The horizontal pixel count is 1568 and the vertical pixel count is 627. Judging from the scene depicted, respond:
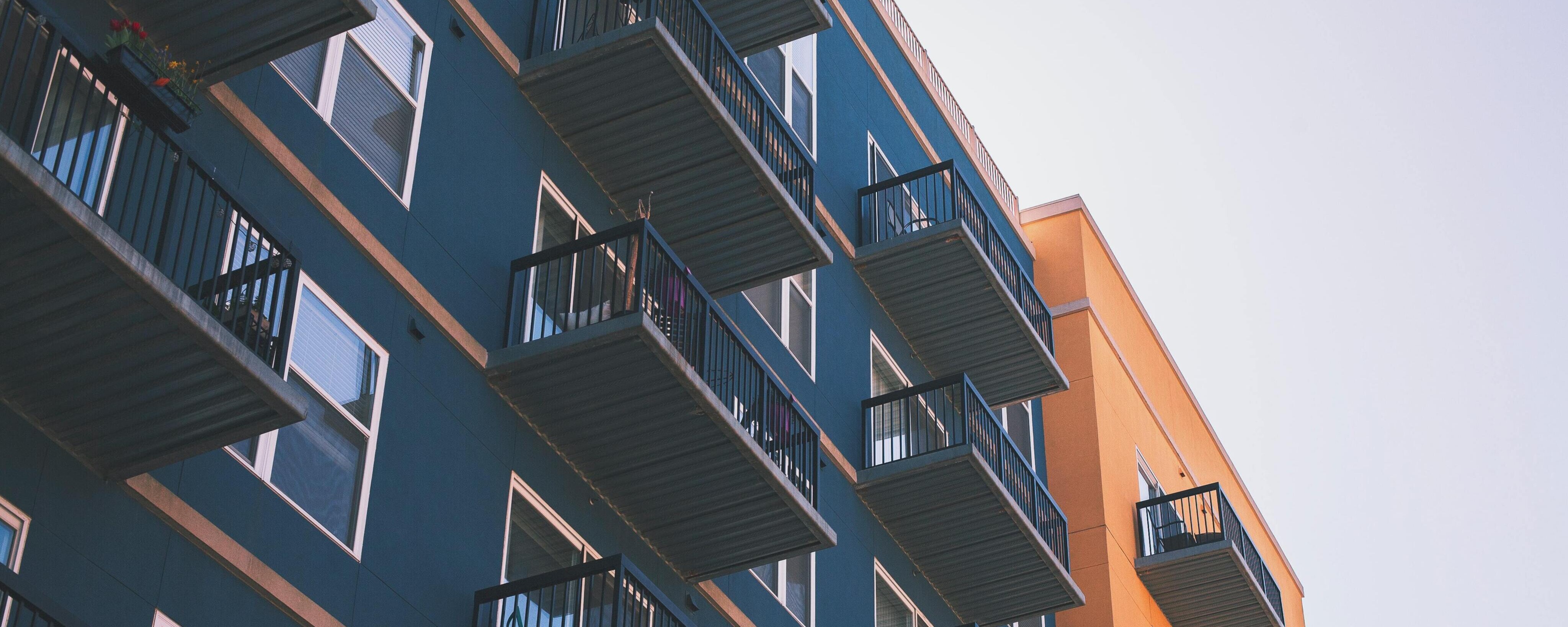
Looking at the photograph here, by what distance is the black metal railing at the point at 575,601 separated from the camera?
46.8 feet

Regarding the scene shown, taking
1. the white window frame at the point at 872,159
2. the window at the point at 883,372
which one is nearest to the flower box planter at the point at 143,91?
the window at the point at 883,372

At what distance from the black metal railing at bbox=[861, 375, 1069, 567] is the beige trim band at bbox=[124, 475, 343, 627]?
1052cm

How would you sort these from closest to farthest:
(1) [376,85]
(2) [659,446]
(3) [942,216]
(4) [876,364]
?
(1) [376,85]
(2) [659,446]
(4) [876,364]
(3) [942,216]

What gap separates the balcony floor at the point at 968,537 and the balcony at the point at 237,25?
10.8 metres

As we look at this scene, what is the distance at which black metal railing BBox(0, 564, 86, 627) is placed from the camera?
9.62m

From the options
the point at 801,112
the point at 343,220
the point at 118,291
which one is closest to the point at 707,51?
the point at 801,112

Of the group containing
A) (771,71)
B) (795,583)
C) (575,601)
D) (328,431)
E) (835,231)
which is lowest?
(575,601)

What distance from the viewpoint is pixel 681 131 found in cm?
1808

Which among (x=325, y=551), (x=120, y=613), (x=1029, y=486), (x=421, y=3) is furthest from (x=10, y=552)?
(x=1029, y=486)

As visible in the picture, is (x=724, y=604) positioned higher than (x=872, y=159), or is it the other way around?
(x=872, y=159)

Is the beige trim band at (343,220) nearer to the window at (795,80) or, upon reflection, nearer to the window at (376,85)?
the window at (376,85)

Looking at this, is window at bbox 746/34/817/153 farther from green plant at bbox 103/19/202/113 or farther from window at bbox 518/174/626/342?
green plant at bbox 103/19/202/113

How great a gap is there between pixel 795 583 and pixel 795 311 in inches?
141

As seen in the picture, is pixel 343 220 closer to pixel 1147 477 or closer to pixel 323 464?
pixel 323 464
